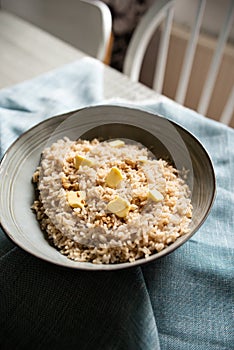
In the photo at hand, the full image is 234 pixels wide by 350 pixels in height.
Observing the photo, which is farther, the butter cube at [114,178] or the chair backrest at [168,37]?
the chair backrest at [168,37]

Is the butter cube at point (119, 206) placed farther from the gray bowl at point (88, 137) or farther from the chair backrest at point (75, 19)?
the chair backrest at point (75, 19)

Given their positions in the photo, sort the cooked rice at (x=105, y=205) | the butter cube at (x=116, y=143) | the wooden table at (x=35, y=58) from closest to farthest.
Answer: the cooked rice at (x=105, y=205), the butter cube at (x=116, y=143), the wooden table at (x=35, y=58)

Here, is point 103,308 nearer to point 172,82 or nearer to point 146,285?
point 146,285

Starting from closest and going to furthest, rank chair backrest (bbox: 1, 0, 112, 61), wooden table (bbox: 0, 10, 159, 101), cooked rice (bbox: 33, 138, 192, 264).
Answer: cooked rice (bbox: 33, 138, 192, 264) → wooden table (bbox: 0, 10, 159, 101) → chair backrest (bbox: 1, 0, 112, 61)

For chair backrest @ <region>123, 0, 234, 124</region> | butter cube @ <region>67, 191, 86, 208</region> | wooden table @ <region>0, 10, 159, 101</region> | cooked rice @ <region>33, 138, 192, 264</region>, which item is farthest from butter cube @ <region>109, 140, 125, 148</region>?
chair backrest @ <region>123, 0, 234, 124</region>

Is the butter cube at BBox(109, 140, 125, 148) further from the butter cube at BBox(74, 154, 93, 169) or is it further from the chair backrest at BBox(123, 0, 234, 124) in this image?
the chair backrest at BBox(123, 0, 234, 124)

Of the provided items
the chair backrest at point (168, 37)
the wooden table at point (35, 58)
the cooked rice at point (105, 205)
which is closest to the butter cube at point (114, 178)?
the cooked rice at point (105, 205)

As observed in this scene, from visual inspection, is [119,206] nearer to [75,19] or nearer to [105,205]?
[105,205]
